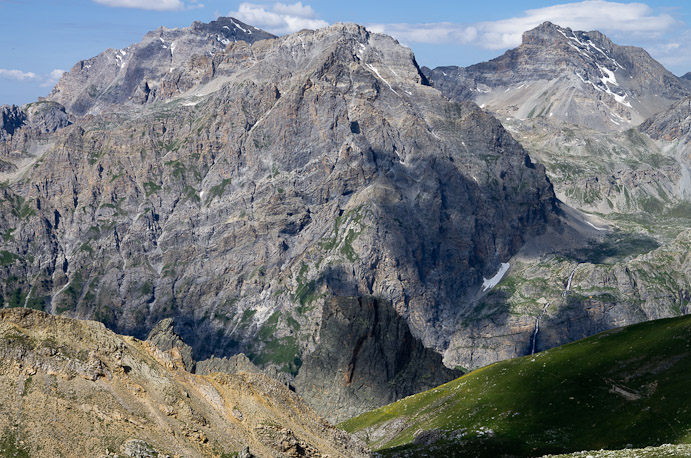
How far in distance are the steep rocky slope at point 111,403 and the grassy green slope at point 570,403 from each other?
163 ft

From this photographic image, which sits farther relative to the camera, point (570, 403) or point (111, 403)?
point (570, 403)

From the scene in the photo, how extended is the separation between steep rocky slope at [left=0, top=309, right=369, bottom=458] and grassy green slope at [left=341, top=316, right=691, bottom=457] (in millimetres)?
49578

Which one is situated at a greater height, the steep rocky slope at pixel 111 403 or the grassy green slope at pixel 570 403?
the steep rocky slope at pixel 111 403

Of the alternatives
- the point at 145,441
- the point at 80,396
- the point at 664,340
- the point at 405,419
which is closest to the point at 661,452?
the point at 145,441

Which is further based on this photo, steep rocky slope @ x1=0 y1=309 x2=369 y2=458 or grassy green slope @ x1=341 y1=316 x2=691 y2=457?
grassy green slope @ x1=341 y1=316 x2=691 y2=457

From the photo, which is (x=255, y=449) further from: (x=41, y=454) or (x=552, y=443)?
(x=552, y=443)

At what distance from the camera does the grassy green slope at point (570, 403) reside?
368ft

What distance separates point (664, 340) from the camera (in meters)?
136

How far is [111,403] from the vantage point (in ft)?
215

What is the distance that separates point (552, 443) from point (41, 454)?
78660mm

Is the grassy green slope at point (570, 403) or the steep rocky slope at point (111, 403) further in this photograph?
the grassy green slope at point (570, 403)

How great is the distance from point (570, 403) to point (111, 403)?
84.4 metres

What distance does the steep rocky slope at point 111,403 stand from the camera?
60.9 metres

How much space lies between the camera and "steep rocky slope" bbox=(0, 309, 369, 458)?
6094 centimetres
